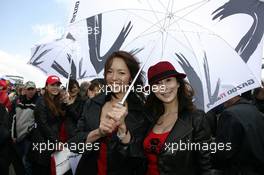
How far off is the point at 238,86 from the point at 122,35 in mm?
1116

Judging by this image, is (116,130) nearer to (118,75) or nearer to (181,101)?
(118,75)

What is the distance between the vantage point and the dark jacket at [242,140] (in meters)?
3.79

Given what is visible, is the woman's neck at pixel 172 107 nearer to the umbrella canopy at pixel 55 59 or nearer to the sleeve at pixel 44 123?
the umbrella canopy at pixel 55 59

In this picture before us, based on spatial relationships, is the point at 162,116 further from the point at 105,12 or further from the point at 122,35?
the point at 105,12

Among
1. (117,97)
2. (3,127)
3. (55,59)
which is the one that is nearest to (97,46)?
(117,97)

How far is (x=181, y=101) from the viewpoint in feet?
9.76

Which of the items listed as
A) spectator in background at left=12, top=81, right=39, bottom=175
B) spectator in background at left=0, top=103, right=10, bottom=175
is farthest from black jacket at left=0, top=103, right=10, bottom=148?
spectator in background at left=12, top=81, right=39, bottom=175

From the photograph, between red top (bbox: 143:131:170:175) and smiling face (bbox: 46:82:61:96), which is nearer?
red top (bbox: 143:131:170:175)

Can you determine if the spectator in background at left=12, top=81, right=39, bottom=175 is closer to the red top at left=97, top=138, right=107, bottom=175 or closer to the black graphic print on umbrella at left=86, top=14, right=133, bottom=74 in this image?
the black graphic print on umbrella at left=86, top=14, right=133, bottom=74

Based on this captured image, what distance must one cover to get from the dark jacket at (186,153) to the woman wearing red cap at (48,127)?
2.43 m

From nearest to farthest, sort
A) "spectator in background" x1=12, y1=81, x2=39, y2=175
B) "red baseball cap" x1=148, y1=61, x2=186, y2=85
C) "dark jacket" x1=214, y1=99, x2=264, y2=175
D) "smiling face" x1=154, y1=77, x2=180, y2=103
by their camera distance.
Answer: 1. "red baseball cap" x1=148, y1=61, x2=186, y2=85
2. "smiling face" x1=154, y1=77, x2=180, y2=103
3. "dark jacket" x1=214, y1=99, x2=264, y2=175
4. "spectator in background" x1=12, y1=81, x2=39, y2=175

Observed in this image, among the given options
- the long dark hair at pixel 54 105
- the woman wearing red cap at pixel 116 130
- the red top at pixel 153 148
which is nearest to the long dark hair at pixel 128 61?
the woman wearing red cap at pixel 116 130

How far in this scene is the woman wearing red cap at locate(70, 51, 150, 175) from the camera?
2.81 m

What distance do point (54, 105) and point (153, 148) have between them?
8.32 feet
